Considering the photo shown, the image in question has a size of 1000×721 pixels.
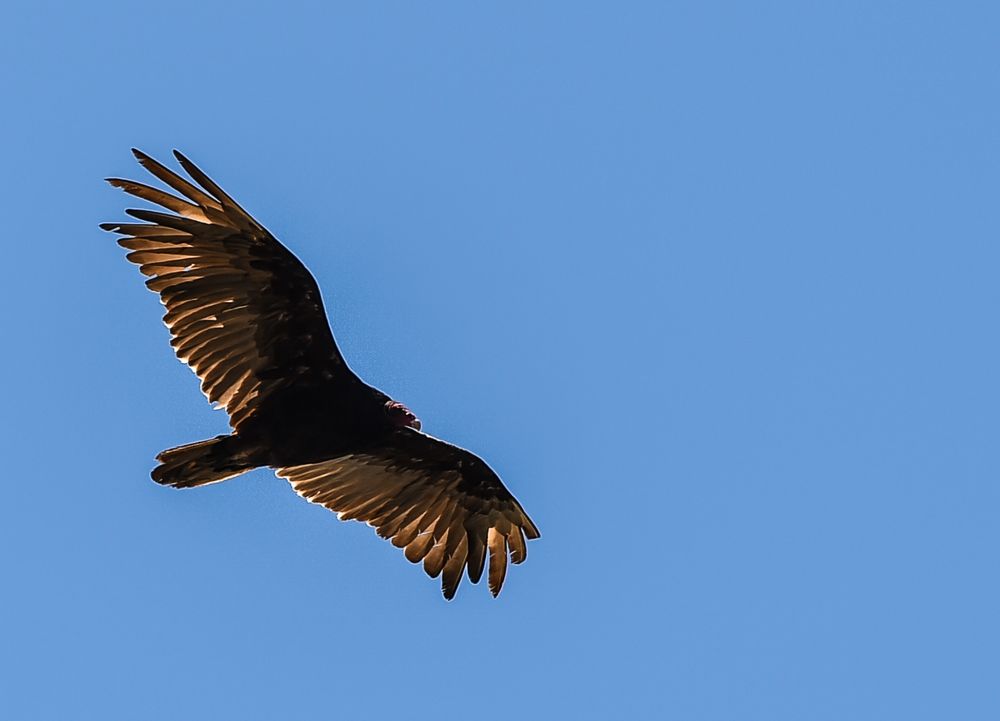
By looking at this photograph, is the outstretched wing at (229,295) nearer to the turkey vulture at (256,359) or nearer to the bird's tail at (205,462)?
the turkey vulture at (256,359)

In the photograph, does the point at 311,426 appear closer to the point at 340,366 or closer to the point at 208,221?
the point at 340,366

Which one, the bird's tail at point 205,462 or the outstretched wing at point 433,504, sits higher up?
the outstretched wing at point 433,504

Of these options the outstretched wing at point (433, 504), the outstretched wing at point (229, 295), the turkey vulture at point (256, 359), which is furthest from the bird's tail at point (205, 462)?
the outstretched wing at point (433, 504)

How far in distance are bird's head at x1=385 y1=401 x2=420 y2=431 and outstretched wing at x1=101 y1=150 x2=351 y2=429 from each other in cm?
53

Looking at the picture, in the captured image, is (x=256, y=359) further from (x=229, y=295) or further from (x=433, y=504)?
(x=433, y=504)

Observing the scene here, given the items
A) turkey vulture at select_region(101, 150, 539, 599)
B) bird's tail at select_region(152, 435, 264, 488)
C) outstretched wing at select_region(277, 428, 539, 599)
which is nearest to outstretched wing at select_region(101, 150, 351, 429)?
turkey vulture at select_region(101, 150, 539, 599)

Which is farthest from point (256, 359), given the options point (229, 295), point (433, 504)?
point (433, 504)

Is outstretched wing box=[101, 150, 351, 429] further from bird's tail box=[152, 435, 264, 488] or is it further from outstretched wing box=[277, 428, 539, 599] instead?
outstretched wing box=[277, 428, 539, 599]

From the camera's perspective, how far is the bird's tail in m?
14.6

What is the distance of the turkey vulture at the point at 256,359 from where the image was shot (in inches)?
582

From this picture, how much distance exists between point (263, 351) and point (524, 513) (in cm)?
275

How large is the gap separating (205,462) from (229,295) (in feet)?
4.45

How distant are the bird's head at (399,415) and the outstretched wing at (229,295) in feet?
1.73

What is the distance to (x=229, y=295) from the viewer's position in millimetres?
15008
